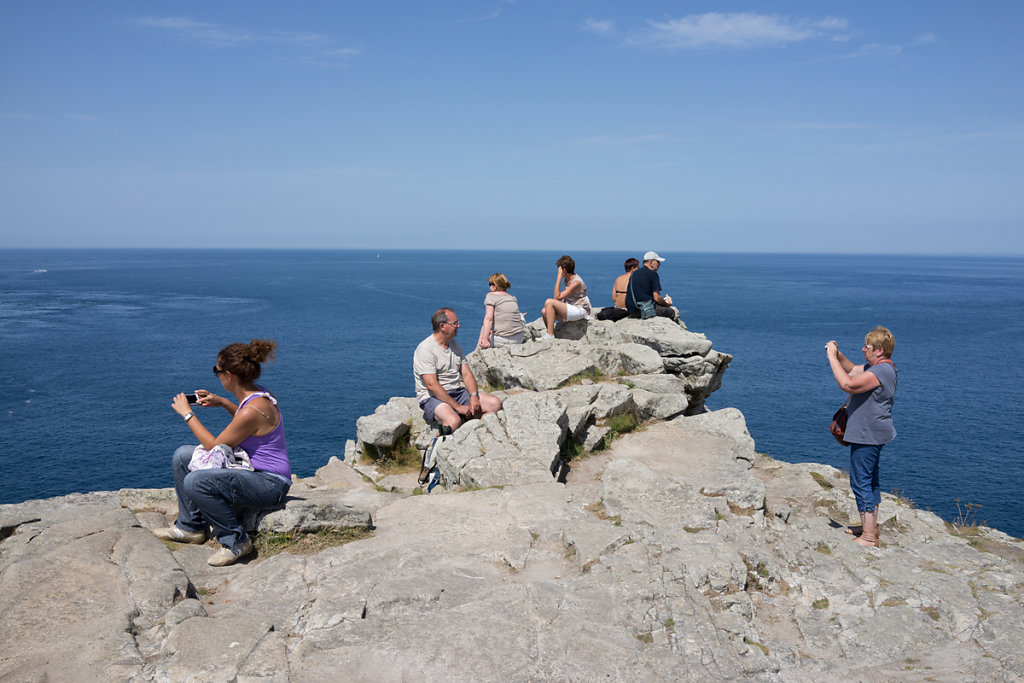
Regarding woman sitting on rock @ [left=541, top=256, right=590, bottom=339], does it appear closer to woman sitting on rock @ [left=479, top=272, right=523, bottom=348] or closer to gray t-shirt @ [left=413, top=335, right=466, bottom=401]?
woman sitting on rock @ [left=479, top=272, right=523, bottom=348]

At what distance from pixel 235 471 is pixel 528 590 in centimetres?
404

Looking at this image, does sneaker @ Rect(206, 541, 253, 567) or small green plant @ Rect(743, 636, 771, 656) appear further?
sneaker @ Rect(206, 541, 253, 567)

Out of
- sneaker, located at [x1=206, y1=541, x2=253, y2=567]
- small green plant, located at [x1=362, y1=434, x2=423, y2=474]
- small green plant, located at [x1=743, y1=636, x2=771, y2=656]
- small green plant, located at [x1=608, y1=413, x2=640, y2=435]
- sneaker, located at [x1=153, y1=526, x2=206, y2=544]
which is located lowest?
small green plant, located at [x1=362, y1=434, x2=423, y2=474]

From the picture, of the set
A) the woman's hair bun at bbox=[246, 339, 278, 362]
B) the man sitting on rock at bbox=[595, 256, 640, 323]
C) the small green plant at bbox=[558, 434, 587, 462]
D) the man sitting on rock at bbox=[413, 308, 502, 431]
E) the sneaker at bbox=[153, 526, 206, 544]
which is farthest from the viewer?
the man sitting on rock at bbox=[595, 256, 640, 323]

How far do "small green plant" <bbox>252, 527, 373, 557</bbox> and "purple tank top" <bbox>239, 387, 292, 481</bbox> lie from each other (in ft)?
2.53

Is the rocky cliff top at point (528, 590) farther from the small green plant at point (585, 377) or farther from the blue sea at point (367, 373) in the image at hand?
the blue sea at point (367, 373)

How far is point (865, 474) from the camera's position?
371 inches

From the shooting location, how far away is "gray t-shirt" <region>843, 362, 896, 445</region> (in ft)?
29.8

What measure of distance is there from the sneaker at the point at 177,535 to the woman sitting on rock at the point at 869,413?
8.81 metres

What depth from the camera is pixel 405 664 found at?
20.4ft

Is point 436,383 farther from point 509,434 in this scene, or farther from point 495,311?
point 495,311

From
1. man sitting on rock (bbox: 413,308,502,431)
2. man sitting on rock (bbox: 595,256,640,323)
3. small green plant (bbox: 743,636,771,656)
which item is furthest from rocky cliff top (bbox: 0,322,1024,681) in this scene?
man sitting on rock (bbox: 595,256,640,323)

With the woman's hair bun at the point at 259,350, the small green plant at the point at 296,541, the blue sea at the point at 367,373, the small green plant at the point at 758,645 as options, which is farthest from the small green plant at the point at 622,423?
the blue sea at the point at 367,373

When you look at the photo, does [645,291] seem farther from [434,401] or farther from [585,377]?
[434,401]
